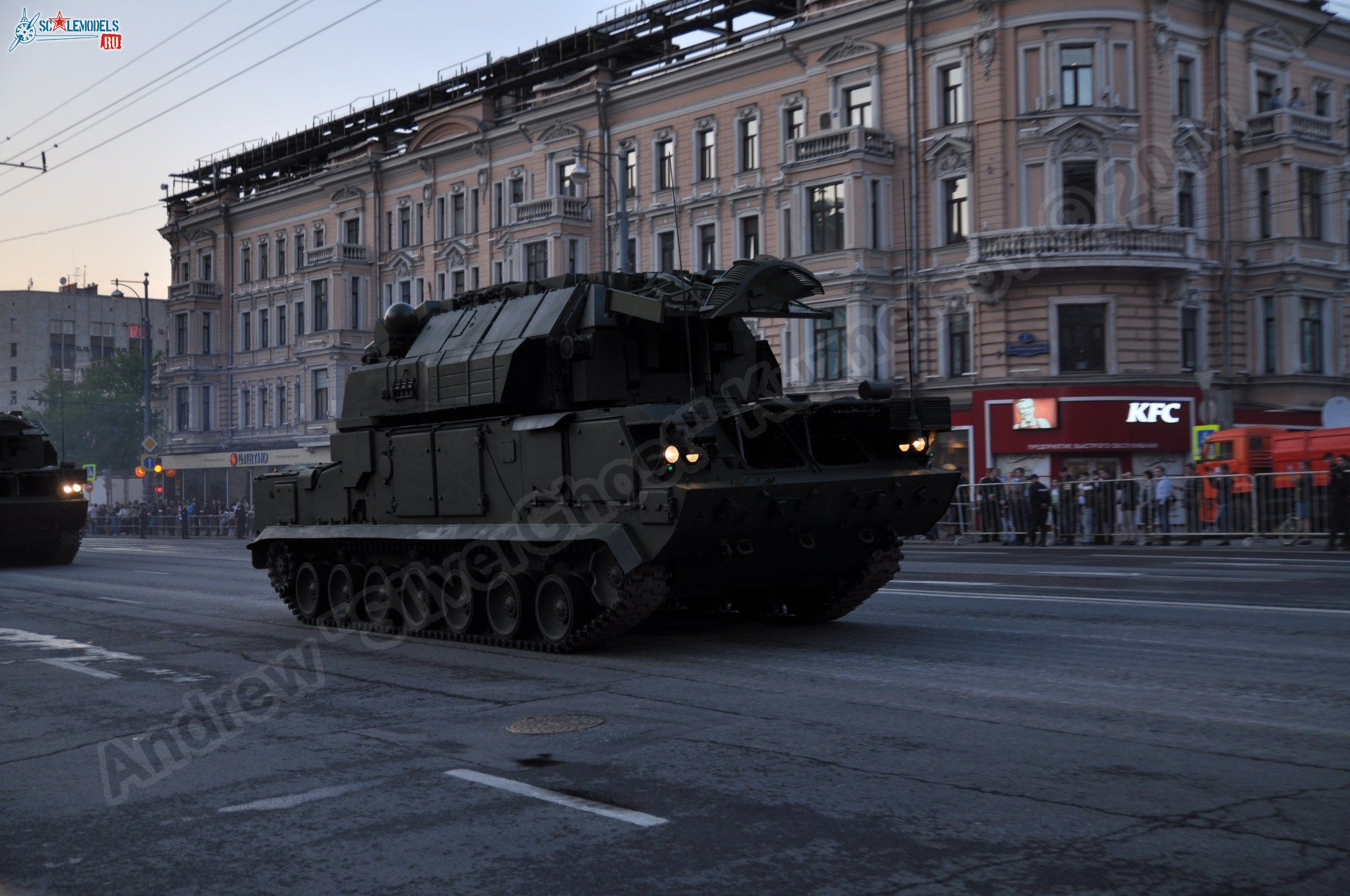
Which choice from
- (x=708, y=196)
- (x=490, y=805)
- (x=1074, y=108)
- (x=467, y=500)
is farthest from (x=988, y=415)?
(x=490, y=805)

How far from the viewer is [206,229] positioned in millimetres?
67812

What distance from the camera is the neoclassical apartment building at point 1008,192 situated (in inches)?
1449

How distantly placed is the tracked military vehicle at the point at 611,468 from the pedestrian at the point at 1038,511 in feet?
56.3

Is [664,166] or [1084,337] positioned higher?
[664,166]

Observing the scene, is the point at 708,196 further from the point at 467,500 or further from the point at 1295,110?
the point at 467,500

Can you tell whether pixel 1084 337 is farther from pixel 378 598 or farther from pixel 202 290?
pixel 202 290

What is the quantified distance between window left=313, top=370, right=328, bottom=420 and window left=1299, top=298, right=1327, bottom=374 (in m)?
37.7

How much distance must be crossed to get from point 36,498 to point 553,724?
2379 cm

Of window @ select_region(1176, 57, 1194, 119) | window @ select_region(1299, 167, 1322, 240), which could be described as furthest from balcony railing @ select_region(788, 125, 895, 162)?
window @ select_region(1299, 167, 1322, 240)

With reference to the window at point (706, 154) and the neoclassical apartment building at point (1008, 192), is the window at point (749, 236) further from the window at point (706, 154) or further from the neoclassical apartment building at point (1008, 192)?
the window at point (706, 154)

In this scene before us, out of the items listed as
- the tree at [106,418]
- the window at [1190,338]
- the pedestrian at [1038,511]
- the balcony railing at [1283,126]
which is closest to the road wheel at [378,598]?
A: the pedestrian at [1038,511]

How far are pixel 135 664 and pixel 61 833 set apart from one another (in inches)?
236

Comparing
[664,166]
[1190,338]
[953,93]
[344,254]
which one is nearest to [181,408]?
[344,254]

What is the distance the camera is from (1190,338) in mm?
38500
